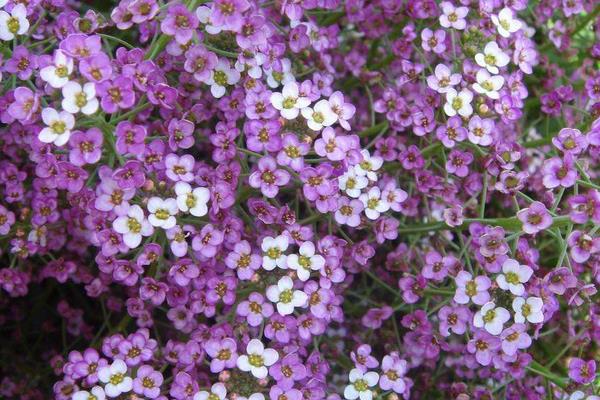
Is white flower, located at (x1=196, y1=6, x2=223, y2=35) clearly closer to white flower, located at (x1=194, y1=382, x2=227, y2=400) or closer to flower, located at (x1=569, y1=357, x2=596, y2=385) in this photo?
white flower, located at (x1=194, y1=382, x2=227, y2=400)

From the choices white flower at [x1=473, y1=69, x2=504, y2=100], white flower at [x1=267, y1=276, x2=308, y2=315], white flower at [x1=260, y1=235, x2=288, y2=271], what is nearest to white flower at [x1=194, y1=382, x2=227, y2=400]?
white flower at [x1=267, y1=276, x2=308, y2=315]

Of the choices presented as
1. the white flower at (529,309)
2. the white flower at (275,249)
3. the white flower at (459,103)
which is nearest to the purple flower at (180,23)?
the white flower at (275,249)

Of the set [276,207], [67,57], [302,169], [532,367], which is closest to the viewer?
[67,57]

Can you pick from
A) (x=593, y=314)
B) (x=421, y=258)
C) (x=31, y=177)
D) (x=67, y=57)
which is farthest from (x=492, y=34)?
(x=31, y=177)

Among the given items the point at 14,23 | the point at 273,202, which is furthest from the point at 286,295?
the point at 14,23

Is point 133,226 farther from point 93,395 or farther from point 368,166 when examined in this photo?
point 368,166

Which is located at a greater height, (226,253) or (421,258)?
(226,253)

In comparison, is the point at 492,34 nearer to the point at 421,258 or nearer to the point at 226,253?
the point at 421,258
